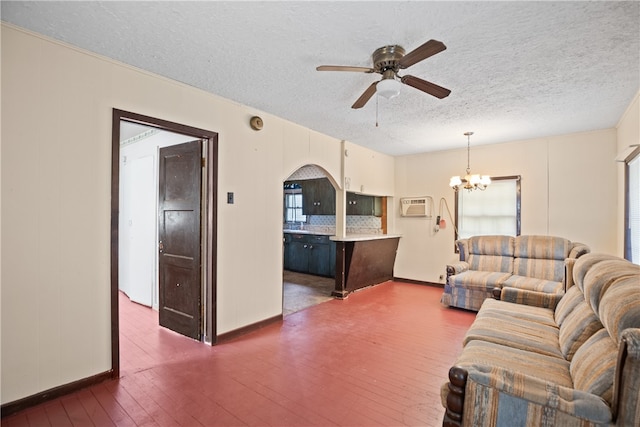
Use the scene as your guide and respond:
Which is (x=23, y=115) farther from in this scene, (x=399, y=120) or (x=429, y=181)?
(x=429, y=181)

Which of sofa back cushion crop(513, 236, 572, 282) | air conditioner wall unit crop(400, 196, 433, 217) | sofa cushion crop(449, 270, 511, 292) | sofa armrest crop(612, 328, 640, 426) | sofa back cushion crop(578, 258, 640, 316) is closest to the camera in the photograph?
sofa armrest crop(612, 328, 640, 426)

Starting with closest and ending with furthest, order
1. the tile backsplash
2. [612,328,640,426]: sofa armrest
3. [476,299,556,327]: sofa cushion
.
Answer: [612,328,640,426]: sofa armrest
[476,299,556,327]: sofa cushion
the tile backsplash

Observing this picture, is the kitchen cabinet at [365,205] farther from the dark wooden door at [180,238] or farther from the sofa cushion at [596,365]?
the sofa cushion at [596,365]

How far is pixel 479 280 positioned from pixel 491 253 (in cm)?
78

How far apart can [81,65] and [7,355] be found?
2028mm

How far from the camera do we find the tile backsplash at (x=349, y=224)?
6.76 metres

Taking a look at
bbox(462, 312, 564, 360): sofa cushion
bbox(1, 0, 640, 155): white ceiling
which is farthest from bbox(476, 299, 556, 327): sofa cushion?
bbox(1, 0, 640, 155): white ceiling

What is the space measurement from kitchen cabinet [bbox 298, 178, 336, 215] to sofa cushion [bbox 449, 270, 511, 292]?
316 centimetres

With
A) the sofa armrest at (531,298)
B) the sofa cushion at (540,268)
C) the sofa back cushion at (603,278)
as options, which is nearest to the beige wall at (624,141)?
the sofa cushion at (540,268)

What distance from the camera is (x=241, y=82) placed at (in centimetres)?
287

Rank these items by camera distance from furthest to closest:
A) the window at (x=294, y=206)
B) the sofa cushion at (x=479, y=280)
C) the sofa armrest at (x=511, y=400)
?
→ the window at (x=294, y=206) → the sofa cushion at (x=479, y=280) → the sofa armrest at (x=511, y=400)

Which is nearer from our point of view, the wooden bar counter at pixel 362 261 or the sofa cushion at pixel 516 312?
the sofa cushion at pixel 516 312

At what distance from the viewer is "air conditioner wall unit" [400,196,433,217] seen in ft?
19.7

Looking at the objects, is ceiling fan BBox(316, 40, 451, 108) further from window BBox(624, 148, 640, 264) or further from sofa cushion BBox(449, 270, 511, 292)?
sofa cushion BBox(449, 270, 511, 292)
